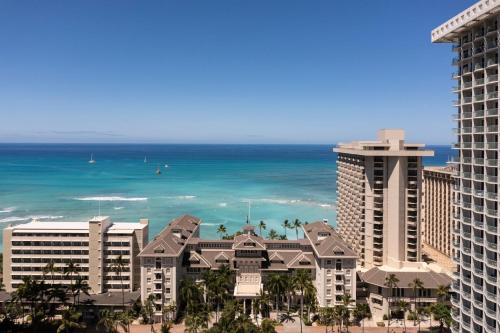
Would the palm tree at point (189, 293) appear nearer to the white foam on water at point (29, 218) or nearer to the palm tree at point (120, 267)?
the palm tree at point (120, 267)

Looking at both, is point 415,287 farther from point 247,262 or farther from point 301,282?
point 247,262

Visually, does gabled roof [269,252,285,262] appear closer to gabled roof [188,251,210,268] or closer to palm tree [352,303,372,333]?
gabled roof [188,251,210,268]

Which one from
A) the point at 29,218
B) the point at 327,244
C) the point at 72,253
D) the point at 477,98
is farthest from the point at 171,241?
the point at 29,218

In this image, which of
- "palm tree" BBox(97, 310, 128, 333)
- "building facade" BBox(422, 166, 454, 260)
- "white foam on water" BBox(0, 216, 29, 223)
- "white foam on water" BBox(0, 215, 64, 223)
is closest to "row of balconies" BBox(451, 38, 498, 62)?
"building facade" BBox(422, 166, 454, 260)

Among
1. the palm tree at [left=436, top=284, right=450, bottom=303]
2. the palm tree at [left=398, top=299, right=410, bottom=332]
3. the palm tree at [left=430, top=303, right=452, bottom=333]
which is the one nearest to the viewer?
the palm tree at [left=430, top=303, right=452, bottom=333]

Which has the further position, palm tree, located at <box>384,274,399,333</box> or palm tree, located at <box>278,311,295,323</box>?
palm tree, located at <box>278,311,295,323</box>

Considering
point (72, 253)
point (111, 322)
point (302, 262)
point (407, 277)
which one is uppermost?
point (72, 253)
